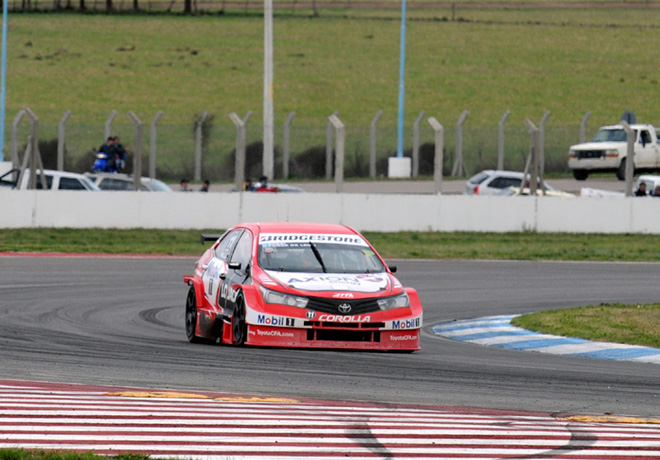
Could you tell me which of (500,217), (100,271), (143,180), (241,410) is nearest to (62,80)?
(143,180)

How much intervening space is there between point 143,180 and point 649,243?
11.3m

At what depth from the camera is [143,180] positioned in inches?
1136

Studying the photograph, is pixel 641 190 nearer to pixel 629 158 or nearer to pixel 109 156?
pixel 629 158

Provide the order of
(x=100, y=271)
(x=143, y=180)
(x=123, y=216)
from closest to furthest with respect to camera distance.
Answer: (x=100, y=271)
(x=123, y=216)
(x=143, y=180)

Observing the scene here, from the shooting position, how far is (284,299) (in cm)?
1147

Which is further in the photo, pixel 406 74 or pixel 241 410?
pixel 406 74

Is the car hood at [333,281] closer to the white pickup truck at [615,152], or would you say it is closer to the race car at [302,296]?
the race car at [302,296]

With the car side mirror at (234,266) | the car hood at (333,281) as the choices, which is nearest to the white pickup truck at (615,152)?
the car hood at (333,281)

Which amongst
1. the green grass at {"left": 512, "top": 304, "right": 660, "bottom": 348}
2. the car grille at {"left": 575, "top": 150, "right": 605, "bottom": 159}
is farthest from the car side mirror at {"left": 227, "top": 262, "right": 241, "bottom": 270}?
the car grille at {"left": 575, "top": 150, "right": 605, "bottom": 159}

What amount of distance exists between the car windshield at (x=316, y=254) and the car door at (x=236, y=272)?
15 cm

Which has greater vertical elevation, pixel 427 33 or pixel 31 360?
pixel 427 33

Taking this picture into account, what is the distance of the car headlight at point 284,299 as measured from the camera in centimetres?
1143

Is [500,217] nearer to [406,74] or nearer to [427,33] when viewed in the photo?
[406,74]

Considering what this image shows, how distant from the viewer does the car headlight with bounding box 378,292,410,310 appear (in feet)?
38.2
